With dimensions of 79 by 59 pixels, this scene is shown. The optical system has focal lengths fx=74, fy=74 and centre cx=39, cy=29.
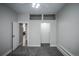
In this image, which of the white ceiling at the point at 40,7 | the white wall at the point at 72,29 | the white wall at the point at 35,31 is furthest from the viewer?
the white wall at the point at 35,31

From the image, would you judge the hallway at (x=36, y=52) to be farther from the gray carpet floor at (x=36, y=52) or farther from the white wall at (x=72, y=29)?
the white wall at (x=72, y=29)

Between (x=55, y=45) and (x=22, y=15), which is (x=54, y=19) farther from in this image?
(x=22, y=15)

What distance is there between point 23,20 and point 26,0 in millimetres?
4942

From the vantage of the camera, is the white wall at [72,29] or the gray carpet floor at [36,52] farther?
the gray carpet floor at [36,52]

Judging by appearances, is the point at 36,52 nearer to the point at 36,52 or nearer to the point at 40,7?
the point at 36,52

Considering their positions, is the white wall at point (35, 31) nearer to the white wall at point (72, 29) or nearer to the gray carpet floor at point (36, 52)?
the gray carpet floor at point (36, 52)

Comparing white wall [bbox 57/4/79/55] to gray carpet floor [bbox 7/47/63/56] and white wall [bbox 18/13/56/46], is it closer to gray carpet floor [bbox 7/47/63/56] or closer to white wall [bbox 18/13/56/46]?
gray carpet floor [bbox 7/47/63/56]

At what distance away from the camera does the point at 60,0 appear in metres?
1.00

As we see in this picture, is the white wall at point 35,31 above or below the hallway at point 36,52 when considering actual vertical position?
above

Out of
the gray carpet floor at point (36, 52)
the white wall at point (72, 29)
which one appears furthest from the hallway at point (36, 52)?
the white wall at point (72, 29)

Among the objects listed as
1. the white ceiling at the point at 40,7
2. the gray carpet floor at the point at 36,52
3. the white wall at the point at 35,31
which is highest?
the white ceiling at the point at 40,7

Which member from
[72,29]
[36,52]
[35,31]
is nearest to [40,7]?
[72,29]

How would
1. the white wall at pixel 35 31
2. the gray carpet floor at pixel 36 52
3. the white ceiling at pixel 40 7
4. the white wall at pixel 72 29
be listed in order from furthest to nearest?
the white wall at pixel 35 31
the gray carpet floor at pixel 36 52
the white ceiling at pixel 40 7
the white wall at pixel 72 29

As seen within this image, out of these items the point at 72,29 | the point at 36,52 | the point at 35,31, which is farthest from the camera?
the point at 35,31
